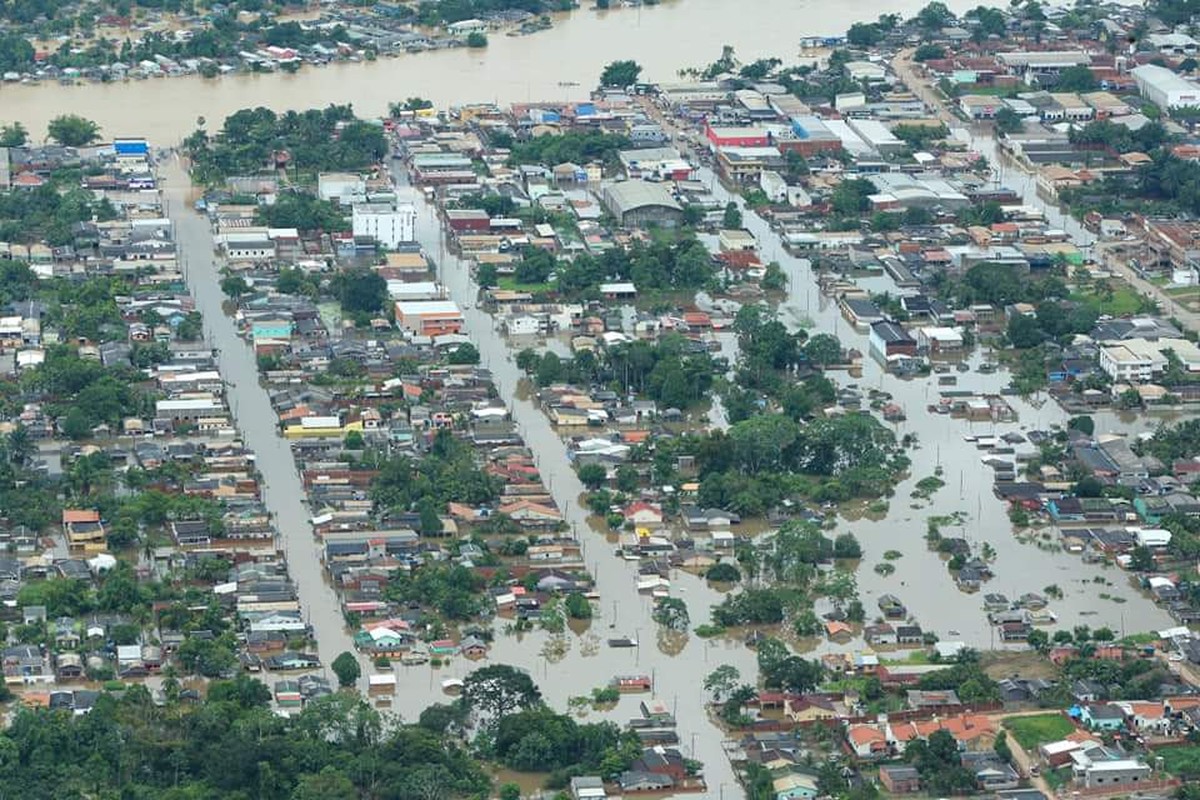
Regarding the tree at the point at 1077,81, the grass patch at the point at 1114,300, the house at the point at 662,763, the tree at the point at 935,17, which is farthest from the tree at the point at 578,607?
the tree at the point at 935,17

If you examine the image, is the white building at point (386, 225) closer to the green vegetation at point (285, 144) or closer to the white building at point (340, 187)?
the white building at point (340, 187)

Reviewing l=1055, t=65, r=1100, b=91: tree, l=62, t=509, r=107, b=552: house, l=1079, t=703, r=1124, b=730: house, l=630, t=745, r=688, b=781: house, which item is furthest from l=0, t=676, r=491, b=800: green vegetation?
l=1055, t=65, r=1100, b=91: tree

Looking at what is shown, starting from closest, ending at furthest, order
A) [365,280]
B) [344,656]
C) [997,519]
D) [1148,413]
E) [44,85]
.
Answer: [344,656]
[997,519]
[1148,413]
[365,280]
[44,85]

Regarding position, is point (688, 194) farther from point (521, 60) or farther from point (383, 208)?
point (521, 60)

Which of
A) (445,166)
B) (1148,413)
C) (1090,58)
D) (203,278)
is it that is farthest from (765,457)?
(1090,58)

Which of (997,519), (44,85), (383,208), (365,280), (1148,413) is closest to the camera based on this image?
(997,519)

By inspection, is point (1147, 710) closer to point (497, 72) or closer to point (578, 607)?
point (578, 607)
